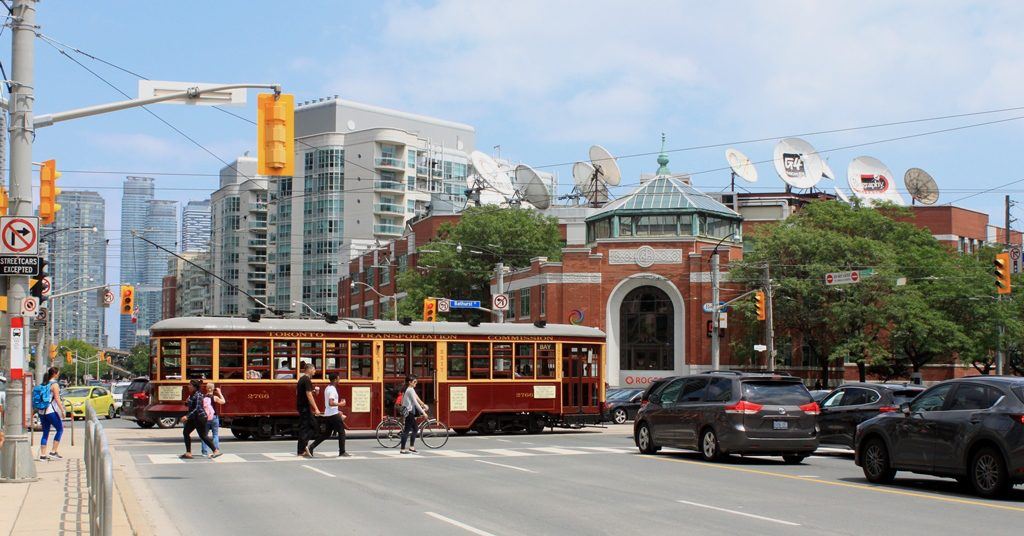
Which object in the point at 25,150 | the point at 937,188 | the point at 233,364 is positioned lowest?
the point at 233,364

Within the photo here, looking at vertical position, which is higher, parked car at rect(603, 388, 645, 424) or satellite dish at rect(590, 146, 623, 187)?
satellite dish at rect(590, 146, 623, 187)

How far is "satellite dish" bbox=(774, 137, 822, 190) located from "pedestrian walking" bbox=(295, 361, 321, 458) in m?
65.1

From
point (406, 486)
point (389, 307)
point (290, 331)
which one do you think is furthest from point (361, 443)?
point (389, 307)

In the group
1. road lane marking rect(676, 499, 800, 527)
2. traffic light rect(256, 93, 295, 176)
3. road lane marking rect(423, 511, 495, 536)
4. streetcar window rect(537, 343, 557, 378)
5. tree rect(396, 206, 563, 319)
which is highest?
tree rect(396, 206, 563, 319)

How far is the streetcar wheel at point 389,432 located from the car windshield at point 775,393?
29.2 feet

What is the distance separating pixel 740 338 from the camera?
6525cm

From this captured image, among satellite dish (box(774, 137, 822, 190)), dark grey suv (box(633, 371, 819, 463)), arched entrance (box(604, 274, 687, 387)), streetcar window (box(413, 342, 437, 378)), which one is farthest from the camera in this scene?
satellite dish (box(774, 137, 822, 190))

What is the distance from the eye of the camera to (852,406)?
24.9m

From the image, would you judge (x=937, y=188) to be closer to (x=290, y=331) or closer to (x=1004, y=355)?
(x=1004, y=355)

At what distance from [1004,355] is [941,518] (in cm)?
5749

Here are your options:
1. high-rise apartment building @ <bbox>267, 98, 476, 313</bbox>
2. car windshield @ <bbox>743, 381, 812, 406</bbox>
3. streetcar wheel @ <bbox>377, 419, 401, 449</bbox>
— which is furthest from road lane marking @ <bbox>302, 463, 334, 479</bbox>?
high-rise apartment building @ <bbox>267, 98, 476, 313</bbox>

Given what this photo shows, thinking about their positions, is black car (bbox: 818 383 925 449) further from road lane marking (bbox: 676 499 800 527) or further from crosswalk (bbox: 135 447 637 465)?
road lane marking (bbox: 676 499 800 527)

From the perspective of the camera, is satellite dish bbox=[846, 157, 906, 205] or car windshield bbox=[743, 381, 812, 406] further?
satellite dish bbox=[846, 157, 906, 205]

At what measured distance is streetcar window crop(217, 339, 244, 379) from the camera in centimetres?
2884
